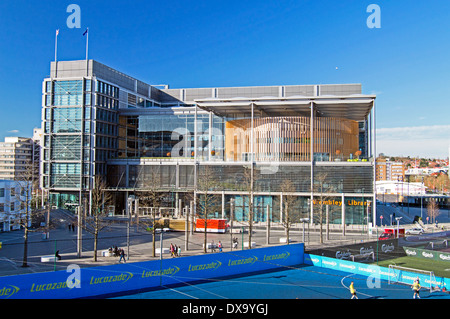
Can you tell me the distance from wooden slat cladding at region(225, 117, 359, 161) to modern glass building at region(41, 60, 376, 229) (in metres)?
0.15

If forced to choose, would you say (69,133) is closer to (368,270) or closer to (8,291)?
(8,291)

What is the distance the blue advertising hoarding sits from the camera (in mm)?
20594

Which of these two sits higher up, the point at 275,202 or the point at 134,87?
the point at 134,87

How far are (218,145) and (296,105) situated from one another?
18.8 metres

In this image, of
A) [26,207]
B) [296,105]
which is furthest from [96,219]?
A: [296,105]

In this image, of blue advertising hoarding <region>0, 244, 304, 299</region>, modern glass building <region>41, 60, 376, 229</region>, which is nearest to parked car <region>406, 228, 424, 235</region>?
modern glass building <region>41, 60, 376, 229</region>

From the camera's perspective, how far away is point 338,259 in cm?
3028

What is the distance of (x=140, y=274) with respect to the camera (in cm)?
2438

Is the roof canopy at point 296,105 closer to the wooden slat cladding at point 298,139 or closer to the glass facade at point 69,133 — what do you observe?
the wooden slat cladding at point 298,139

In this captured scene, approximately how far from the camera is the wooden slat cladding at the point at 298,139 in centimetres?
5766
